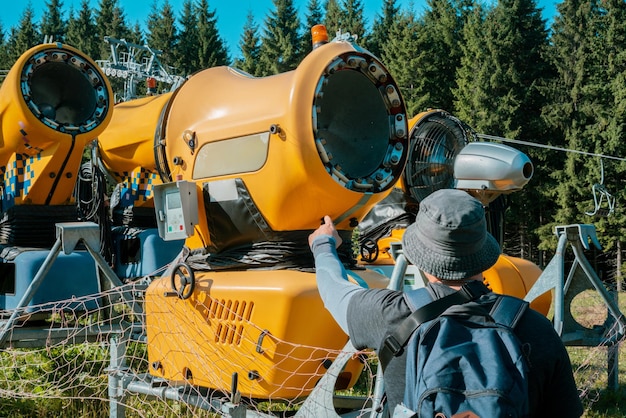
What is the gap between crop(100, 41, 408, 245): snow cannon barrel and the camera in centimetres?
297

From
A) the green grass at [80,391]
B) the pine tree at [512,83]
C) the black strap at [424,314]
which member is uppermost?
the pine tree at [512,83]

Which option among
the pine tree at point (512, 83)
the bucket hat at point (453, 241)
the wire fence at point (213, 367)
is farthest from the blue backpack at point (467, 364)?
the pine tree at point (512, 83)

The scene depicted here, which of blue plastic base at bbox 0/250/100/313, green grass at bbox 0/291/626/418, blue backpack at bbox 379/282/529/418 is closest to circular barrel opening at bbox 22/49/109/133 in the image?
blue plastic base at bbox 0/250/100/313

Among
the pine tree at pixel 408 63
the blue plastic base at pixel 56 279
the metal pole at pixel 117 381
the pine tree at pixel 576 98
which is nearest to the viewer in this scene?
the metal pole at pixel 117 381

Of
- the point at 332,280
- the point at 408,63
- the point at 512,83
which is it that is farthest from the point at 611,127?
the point at 332,280

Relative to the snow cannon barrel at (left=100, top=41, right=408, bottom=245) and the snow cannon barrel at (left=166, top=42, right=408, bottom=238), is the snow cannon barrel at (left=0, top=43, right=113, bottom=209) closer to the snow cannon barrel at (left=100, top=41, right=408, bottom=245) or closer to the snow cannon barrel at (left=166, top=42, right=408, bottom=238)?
the snow cannon barrel at (left=100, top=41, right=408, bottom=245)

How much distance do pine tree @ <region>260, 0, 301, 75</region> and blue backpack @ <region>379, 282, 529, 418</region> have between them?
28557 mm

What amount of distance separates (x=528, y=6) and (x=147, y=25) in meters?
22.4

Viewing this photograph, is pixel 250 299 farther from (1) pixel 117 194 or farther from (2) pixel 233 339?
(1) pixel 117 194

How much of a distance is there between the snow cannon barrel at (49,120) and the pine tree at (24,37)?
33210mm

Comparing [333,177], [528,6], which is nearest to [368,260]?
[333,177]

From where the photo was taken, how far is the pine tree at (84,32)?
39156 millimetres

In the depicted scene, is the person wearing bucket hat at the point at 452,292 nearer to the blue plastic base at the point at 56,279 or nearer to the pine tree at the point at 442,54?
the blue plastic base at the point at 56,279

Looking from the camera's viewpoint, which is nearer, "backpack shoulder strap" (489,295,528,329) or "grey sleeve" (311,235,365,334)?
"backpack shoulder strap" (489,295,528,329)
